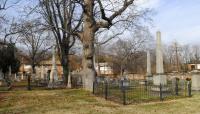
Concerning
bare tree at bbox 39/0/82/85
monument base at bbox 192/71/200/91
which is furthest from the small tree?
monument base at bbox 192/71/200/91

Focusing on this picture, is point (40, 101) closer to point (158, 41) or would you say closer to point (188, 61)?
point (158, 41)

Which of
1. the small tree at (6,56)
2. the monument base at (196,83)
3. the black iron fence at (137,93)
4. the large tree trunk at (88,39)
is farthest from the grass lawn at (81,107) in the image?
the small tree at (6,56)

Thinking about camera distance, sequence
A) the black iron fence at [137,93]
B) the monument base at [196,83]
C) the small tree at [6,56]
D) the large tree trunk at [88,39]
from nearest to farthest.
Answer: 1. the black iron fence at [137,93]
2. the large tree trunk at [88,39]
3. the monument base at [196,83]
4. the small tree at [6,56]

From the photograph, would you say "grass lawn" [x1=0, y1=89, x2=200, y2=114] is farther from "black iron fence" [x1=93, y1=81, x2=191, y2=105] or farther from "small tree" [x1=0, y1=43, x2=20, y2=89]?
"small tree" [x1=0, y1=43, x2=20, y2=89]

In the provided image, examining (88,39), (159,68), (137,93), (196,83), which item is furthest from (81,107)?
(196,83)

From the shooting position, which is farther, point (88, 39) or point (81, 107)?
point (88, 39)

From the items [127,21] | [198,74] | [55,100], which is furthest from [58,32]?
[55,100]

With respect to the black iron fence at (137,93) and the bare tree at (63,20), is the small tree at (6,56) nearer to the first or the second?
the bare tree at (63,20)

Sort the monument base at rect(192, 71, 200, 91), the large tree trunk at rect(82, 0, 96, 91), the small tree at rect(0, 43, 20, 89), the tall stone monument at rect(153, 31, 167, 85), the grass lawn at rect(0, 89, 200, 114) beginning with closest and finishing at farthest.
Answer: the grass lawn at rect(0, 89, 200, 114) < the large tree trunk at rect(82, 0, 96, 91) < the tall stone monument at rect(153, 31, 167, 85) < the monument base at rect(192, 71, 200, 91) < the small tree at rect(0, 43, 20, 89)

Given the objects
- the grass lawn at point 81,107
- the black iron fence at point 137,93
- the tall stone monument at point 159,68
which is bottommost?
the grass lawn at point 81,107

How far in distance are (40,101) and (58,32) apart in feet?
53.4

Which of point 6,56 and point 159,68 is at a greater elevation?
point 6,56

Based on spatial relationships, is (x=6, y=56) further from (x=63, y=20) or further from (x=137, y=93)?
(x=137, y=93)

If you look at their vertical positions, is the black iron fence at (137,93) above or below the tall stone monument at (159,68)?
below
